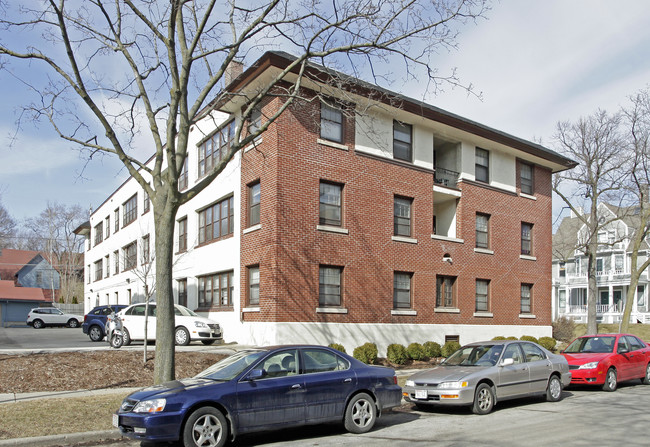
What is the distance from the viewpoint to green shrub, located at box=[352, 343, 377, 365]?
1884cm

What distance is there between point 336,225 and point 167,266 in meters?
9.99

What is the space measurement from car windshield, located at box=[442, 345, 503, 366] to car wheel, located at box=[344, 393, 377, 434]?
3.30 metres

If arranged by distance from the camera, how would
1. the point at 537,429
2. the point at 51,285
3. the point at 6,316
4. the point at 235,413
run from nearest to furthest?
the point at 235,413
the point at 537,429
the point at 6,316
the point at 51,285

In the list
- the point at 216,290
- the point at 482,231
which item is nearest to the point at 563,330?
the point at 482,231

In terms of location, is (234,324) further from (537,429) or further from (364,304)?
(537,429)

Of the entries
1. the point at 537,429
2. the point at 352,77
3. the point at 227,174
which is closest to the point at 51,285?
the point at 227,174

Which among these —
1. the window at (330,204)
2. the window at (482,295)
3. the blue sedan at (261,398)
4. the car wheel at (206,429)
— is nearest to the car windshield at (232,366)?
the blue sedan at (261,398)

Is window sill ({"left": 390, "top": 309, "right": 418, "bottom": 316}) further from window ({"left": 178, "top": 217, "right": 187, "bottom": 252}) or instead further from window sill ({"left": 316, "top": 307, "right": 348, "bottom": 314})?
window ({"left": 178, "top": 217, "right": 187, "bottom": 252})

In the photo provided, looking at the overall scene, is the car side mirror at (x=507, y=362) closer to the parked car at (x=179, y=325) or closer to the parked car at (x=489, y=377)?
the parked car at (x=489, y=377)

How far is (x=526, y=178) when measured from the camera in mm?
28656

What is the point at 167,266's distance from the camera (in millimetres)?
11211

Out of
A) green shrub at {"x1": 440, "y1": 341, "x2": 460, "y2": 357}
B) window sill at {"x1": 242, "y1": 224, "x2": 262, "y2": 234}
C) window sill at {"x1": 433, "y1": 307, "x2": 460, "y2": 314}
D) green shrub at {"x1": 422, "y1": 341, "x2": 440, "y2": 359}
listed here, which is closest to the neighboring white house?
window sill at {"x1": 433, "y1": 307, "x2": 460, "y2": 314}

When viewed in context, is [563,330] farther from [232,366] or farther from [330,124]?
[232,366]

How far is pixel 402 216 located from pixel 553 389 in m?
11.0
